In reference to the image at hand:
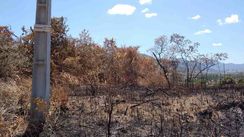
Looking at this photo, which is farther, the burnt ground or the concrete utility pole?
the concrete utility pole

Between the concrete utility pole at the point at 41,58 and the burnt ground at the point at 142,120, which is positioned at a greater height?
the concrete utility pole at the point at 41,58

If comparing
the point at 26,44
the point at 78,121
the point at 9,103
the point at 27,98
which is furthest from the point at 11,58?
the point at 26,44

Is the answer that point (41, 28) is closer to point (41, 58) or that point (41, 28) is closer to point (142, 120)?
point (41, 58)

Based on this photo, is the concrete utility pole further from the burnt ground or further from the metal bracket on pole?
the burnt ground

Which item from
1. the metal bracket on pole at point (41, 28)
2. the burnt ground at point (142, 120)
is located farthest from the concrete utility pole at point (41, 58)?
the burnt ground at point (142, 120)

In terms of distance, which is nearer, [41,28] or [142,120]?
[41,28]

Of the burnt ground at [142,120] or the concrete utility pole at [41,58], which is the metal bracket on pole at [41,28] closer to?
the concrete utility pole at [41,58]

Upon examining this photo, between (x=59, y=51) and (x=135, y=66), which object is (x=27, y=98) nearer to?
(x=59, y=51)

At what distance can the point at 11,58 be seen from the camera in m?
12.7

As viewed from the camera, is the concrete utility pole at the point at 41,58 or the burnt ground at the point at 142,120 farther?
the concrete utility pole at the point at 41,58

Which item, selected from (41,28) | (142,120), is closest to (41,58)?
(41,28)

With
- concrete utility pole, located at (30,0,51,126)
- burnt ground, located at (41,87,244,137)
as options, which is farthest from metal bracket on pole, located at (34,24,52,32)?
burnt ground, located at (41,87,244,137)

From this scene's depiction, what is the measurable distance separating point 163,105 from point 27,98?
349 centimetres

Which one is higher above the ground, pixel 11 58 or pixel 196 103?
pixel 11 58
